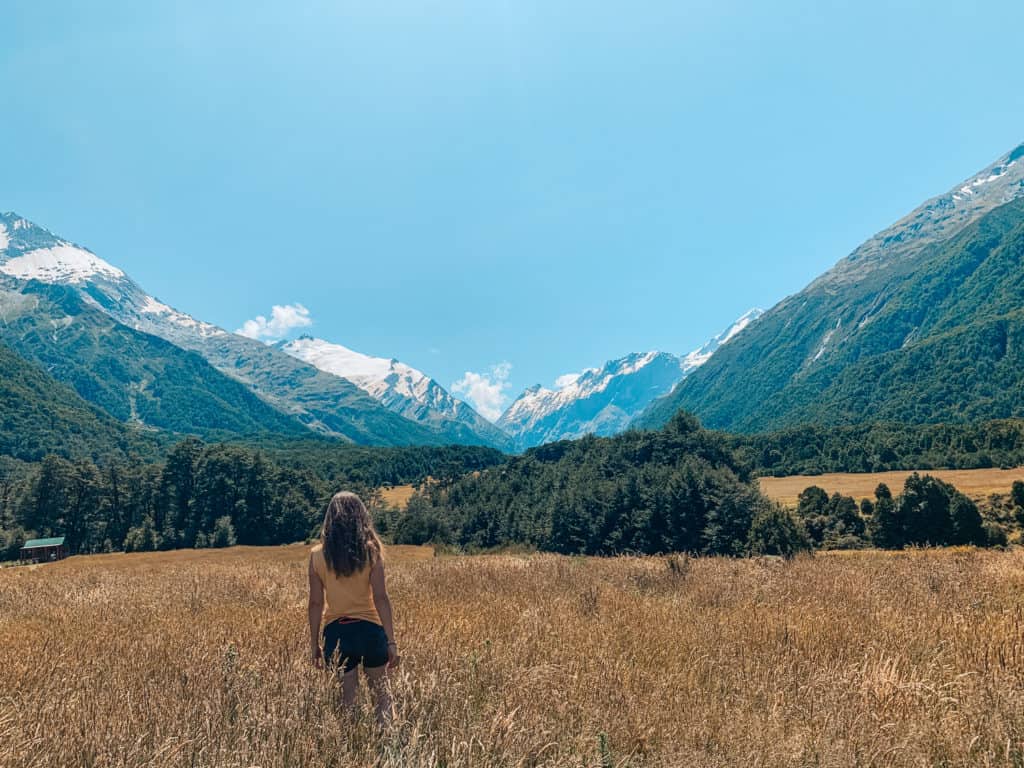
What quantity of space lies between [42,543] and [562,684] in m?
93.6

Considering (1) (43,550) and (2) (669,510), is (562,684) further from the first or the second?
(1) (43,550)

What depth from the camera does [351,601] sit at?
4.57m

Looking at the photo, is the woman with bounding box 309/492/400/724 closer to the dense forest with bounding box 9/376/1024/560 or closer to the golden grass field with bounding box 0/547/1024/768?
the golden grass field with bounding box 0/547/1024/768

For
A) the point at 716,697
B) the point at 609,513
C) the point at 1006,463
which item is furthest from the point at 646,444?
the point at 716,697

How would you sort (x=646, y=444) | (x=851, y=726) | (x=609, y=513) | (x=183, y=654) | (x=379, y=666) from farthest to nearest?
1. (x=646, y=444)
2. (x=609, y=513)
3. (x=183, y=654)
4. (x=379, y=666)
5. (x=851, y=726)

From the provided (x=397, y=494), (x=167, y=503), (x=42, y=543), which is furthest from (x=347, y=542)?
(x=397, y=494)

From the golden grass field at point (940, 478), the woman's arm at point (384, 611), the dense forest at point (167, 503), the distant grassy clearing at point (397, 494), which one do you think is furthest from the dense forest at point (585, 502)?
the woman's arm at point (384, 611)

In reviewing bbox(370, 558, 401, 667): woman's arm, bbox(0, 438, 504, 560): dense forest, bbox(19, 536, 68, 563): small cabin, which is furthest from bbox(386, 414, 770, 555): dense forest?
bbox(19, 536, 68, 563): small cabin

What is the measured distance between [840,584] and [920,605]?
5.87ft

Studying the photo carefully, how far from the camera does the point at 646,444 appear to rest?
77812 millimetres

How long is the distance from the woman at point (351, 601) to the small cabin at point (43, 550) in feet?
286

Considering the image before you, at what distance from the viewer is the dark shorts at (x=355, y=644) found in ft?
14.4

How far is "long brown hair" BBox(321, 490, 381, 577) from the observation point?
454 cm

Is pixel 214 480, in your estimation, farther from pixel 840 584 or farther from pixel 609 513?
pixel 840 584
